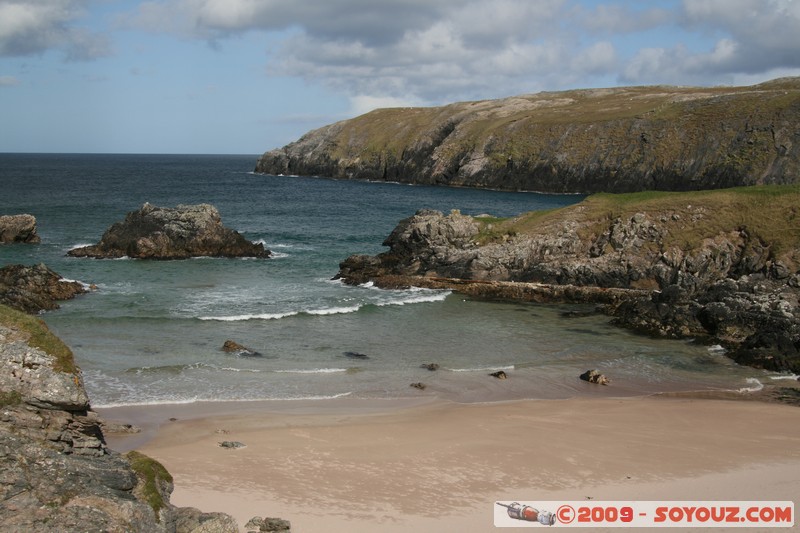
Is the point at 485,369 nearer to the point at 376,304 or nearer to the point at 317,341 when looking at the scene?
the point at 317,341

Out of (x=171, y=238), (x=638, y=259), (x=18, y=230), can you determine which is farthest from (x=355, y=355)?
(x=18, y=230)

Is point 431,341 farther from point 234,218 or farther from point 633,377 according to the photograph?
point 234,218

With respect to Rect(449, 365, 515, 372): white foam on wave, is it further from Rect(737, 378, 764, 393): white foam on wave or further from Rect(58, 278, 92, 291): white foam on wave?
Rect(58, 278, 92, 291): white foam on wave

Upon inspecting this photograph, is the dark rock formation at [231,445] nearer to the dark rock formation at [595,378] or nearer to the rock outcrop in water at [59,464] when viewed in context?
the rock outcrop in water at [59,464]

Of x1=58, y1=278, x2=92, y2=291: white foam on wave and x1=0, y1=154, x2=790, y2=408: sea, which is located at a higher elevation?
x1=58, y1=278, x2=92, y2=291: white foam on wave

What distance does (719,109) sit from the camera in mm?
98688

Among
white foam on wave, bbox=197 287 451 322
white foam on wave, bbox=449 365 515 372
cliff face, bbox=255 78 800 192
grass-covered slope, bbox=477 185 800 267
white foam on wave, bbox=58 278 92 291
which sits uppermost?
cliff face, bbox=255 78 800 192

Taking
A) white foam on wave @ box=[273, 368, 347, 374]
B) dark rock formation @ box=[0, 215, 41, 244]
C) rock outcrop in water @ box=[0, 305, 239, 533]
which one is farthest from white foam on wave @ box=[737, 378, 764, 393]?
dark rock formation @ box=[0, 215, 41, 244]

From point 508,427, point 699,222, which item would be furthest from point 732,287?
point 508,427

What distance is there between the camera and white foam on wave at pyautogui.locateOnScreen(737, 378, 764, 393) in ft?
75.6

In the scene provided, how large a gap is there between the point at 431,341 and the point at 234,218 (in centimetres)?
4677

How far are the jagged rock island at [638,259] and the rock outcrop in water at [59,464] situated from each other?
23.6 m

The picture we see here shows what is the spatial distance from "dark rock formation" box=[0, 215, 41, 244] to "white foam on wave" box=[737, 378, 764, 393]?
1818 inches

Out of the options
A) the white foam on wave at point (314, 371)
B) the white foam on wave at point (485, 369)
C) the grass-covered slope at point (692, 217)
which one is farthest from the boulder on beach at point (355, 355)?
the grass-covered slope at point (692, 217)
